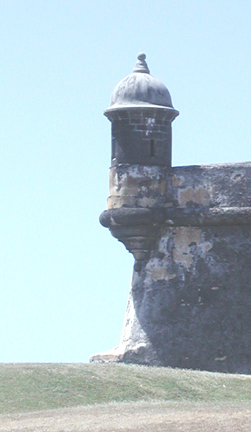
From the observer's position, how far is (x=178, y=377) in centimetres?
1908

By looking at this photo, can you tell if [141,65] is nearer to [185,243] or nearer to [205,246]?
[185,243]

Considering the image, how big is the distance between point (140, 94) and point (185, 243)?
2776 millimetres

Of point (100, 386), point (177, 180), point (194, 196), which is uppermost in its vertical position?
point (177, 180)

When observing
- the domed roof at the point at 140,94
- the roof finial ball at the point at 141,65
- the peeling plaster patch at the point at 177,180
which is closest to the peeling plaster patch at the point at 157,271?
the peeling plaster patch at the point at 177,180

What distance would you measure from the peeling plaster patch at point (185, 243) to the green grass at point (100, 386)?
8.39ft

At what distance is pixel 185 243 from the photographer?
21.7m

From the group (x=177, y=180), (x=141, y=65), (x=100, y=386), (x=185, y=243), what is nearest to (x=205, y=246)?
(x=185, y=243)

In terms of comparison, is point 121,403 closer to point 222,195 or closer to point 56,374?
point 56,374

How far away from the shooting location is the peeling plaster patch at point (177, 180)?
71.5 feet

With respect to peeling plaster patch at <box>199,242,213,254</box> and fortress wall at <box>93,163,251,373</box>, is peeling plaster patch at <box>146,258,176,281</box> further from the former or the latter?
peeling plaster patch at <box>199,242,213,254</box>

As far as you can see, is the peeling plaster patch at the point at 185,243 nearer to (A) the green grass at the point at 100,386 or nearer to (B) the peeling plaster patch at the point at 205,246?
(B) the peeling plaster patch at the point at 205,246

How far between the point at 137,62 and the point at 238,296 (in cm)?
477

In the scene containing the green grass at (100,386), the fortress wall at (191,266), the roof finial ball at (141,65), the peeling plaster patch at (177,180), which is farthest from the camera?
the roof finial ball at (141,65)

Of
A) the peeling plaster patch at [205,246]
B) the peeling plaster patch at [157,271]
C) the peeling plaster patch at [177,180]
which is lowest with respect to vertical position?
the peeling plaster patch at [157,271]
